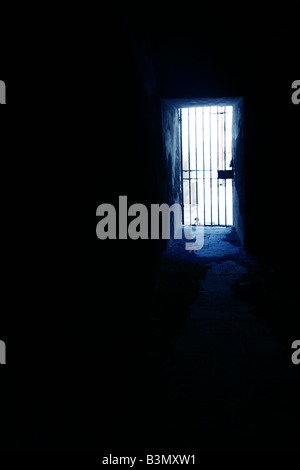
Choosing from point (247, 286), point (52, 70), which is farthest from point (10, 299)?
point (247, 286)

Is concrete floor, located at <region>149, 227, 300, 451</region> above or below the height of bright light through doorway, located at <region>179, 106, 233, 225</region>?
below

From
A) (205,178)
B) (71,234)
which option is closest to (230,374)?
(71,234)

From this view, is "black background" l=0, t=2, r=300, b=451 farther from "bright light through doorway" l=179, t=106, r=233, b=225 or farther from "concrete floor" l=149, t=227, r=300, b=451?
"bright light through doorway" l=179, t=106, r=233, b=225

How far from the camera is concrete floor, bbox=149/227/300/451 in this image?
2922 mm

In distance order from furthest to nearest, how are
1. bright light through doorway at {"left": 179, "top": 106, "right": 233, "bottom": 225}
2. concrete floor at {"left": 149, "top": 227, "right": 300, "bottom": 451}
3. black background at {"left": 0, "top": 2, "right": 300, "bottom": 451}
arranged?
bright light through doorway at {"left": 179, "top": 106, "right": 233, "bottom": 225}, concrete floor at {"left": 149, "top": 227, "right": 300, "bottom": 451}, black background at {"left": 0, "top": 2, "right": 300, "bottom": 451}

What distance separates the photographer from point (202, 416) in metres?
3.12

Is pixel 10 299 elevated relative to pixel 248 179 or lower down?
lower down

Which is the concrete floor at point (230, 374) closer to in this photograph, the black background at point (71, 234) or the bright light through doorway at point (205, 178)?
the black background at point (71, 234)

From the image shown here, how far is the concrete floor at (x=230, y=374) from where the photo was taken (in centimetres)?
292

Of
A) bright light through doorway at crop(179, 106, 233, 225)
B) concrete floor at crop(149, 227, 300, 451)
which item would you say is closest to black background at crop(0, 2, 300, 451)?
concrete floor at crop(149, 227, 300, 451)

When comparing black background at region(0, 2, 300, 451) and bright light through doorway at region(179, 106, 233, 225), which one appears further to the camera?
bright light through doorway at region(179, 106, 233, 225)

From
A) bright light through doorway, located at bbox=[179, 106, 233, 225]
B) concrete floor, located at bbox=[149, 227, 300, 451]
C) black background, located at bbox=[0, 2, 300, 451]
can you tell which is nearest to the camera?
black background, located at bbox=[0, 2, 300, 451]
